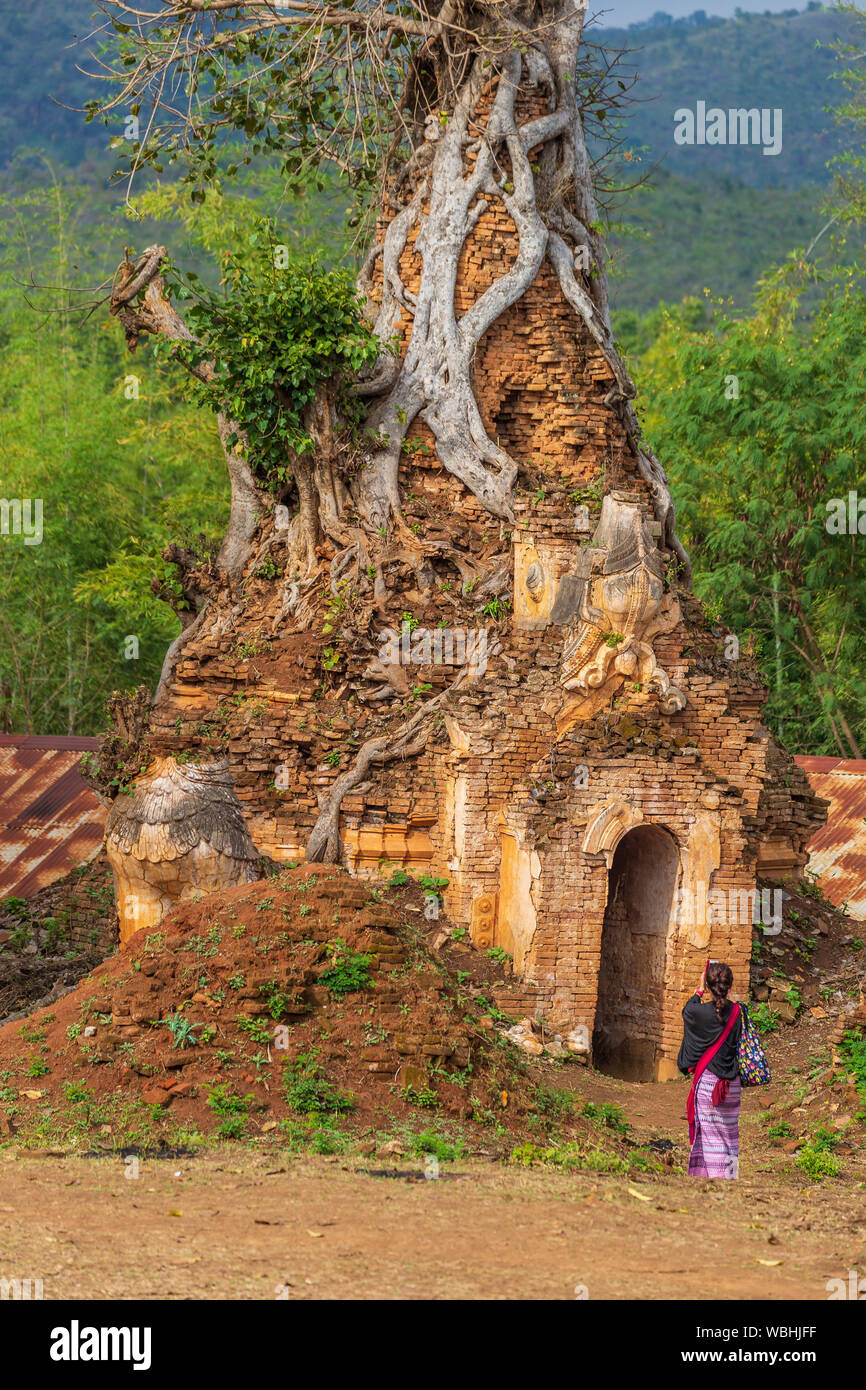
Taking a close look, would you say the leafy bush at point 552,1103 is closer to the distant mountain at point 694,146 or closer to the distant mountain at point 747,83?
the distant mountain at point 694,146

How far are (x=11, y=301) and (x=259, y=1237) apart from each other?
29.3 metres

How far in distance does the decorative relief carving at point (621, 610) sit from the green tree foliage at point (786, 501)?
432 inches

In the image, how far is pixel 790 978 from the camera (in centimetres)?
1552

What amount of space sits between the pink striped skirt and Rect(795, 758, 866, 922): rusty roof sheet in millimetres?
8017

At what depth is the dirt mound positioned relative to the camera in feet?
32.2

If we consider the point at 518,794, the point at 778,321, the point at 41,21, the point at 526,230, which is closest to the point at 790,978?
the point at 518,794

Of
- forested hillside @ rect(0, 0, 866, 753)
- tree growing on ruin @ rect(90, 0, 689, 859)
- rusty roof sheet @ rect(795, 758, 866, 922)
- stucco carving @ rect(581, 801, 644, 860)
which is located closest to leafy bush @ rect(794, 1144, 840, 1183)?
stucco carving @ rect(581, 801, 644, 860)

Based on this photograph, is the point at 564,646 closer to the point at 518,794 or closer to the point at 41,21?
the point at 518,794

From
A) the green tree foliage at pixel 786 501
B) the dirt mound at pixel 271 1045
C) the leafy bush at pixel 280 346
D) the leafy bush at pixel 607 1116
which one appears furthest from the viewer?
the green tree foliage at pixel 786 501

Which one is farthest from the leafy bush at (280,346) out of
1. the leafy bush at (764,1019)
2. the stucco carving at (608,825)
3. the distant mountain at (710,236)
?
the distant mountain at (710,236)

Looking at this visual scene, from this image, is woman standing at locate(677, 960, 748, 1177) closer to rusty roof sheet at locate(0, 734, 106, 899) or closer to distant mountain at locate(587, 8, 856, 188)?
rusty roof sheet at locate(0, 734, 106, 899)

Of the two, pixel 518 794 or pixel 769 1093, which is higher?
pixel 518 794

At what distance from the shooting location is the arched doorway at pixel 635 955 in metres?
14.5

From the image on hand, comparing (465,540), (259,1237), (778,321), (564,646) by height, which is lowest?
(259,1237)
